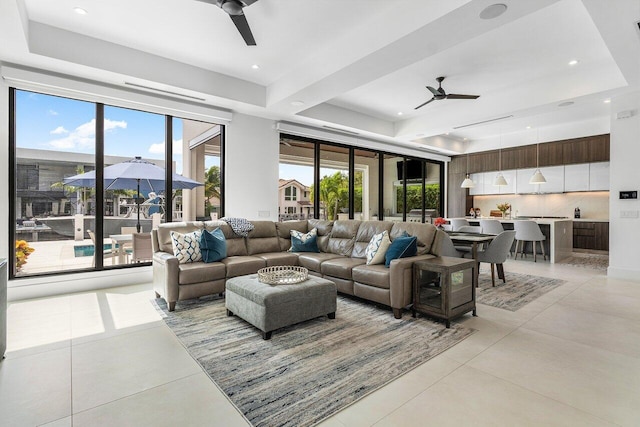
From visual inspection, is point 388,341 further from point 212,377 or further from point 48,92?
point 48,92

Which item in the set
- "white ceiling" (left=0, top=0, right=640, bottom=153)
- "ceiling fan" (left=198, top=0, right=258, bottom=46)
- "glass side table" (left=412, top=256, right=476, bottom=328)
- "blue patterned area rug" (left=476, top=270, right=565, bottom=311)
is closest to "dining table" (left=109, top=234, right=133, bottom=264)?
"white ceiling" (left=0, top=0, right=640, bottom=153)

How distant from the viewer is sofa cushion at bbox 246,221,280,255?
4836 mm

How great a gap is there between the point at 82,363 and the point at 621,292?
6.20 metres

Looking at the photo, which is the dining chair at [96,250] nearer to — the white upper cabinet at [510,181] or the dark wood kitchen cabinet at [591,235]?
the white upper cabinet at [510,181]

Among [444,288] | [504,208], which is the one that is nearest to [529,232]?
[504,208]

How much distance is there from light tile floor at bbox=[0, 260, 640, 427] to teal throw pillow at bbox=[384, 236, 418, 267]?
89cm

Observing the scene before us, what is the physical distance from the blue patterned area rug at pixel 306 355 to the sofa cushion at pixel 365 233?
38.1 inches

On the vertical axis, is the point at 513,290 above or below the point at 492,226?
below

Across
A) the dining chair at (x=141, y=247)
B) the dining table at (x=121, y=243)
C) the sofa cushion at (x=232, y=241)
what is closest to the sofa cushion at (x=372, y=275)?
the sofa cushion at (x=232, y=241)

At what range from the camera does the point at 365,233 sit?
178 inches

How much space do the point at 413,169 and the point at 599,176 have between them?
426 centimetres

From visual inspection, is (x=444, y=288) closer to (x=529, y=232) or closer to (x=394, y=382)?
(x=394, y=382)

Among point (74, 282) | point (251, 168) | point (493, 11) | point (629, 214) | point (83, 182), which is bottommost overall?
point (74, 282)

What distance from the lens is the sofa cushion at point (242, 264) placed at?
406 centimetres
